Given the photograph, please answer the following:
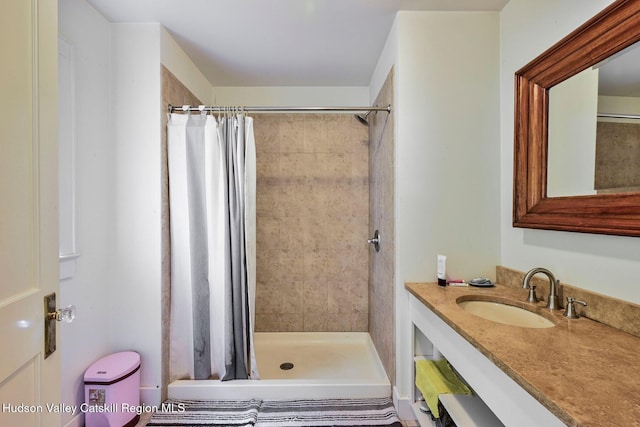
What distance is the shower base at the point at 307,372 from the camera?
5.59 feet

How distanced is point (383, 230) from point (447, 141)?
713mm

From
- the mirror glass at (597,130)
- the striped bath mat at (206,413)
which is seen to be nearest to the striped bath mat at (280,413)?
the striped bath mat at (206,413)

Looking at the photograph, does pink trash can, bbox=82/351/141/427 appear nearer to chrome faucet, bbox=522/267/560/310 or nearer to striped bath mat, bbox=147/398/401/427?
striped bath mat, bbox=147/398/401/427

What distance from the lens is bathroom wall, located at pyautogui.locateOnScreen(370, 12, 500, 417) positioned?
60.4 inches

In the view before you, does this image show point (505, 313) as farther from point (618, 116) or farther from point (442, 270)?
point (618, 116)

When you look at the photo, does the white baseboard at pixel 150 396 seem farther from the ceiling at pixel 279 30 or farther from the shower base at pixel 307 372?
the ceiling at pixel 279 30

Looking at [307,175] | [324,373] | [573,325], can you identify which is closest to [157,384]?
[324,373]

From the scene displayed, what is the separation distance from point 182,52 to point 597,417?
8.38 feet

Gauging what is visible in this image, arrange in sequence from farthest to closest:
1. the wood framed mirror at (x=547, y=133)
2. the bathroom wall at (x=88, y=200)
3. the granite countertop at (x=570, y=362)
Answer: the bathroom wall at (x=88, y=200) → the wood framed mirror at (x=547, y=133) → the granite countertop at (x=570, y=362)

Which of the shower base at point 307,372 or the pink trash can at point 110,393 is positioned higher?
the pink trash can at point 110,393

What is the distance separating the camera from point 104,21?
1.58m

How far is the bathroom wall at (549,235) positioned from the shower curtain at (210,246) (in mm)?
1528

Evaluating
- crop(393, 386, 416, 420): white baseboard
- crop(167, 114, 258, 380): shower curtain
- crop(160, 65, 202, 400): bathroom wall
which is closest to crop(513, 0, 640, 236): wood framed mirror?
crop(393, 386, 416, 420): white baseboard

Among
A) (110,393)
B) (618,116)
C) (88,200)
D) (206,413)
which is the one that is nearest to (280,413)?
(206,413)
